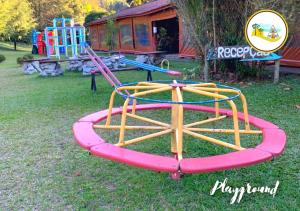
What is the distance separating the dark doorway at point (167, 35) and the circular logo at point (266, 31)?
1102 cm

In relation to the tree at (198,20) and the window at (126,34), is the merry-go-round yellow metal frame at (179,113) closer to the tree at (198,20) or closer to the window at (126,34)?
the tree at (198,20)

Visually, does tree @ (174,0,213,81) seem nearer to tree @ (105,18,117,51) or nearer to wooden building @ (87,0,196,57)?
wooden building @ (87,0,196,57)

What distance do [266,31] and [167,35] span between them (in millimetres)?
11927

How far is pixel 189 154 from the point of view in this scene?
3.72m

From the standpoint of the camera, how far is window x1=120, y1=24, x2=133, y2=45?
19409 millimetres

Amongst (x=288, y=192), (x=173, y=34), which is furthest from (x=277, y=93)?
(x=173, y=34)

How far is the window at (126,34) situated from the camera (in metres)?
19.4

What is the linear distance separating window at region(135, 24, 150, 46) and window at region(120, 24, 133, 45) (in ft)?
3.24

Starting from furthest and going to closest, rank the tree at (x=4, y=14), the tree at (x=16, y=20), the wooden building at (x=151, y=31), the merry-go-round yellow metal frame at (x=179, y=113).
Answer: the tree at (x=16, y=20) → the tree at (x=4, y=14) → the wooden building at (x=151, y=31) → the merry-go-round yellow metal frame at (x=179, y=113)

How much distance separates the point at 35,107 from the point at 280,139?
4824 mm

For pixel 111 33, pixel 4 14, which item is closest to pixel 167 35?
pixel 111 33

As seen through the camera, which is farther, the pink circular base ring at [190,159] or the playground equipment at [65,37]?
the playground equipment at [65,37]

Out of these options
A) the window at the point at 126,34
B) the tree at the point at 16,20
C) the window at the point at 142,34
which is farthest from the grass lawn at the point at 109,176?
the tree at the point at 16,20

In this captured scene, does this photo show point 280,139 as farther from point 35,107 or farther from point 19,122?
point 35,107
